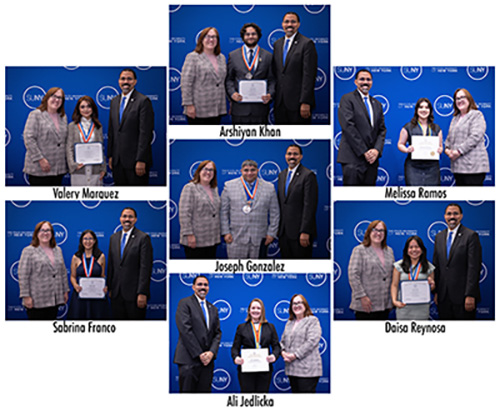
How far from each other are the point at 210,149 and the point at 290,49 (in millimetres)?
1106

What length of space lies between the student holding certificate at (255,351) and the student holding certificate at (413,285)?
3.67 feet

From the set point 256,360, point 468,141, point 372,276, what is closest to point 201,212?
point 256,360

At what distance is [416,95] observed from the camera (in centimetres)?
680

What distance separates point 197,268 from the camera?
6.61 m

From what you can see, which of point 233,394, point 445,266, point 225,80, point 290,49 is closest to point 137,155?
point 225,80

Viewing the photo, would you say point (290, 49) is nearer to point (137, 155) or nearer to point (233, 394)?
point (137, 155)

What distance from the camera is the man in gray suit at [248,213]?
263 inches

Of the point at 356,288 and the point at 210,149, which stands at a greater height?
the point at 210,149

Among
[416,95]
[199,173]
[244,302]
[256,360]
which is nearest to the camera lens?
[256,360]

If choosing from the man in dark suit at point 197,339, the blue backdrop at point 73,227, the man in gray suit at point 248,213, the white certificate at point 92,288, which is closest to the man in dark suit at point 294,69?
the man in gray suit at point 248,213

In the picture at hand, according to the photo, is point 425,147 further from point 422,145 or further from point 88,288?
point 88,288

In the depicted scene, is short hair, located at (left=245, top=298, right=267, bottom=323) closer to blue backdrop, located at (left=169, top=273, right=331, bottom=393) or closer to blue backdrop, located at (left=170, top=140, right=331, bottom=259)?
blue backdrop, located at (left=169, top=273, right=331, bottom=393)

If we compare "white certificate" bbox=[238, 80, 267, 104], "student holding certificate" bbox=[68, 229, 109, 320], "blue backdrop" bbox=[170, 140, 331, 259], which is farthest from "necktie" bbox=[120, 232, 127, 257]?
"white certificate" bbox=[238, 80, 267, 104]

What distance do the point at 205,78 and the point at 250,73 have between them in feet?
1.28
